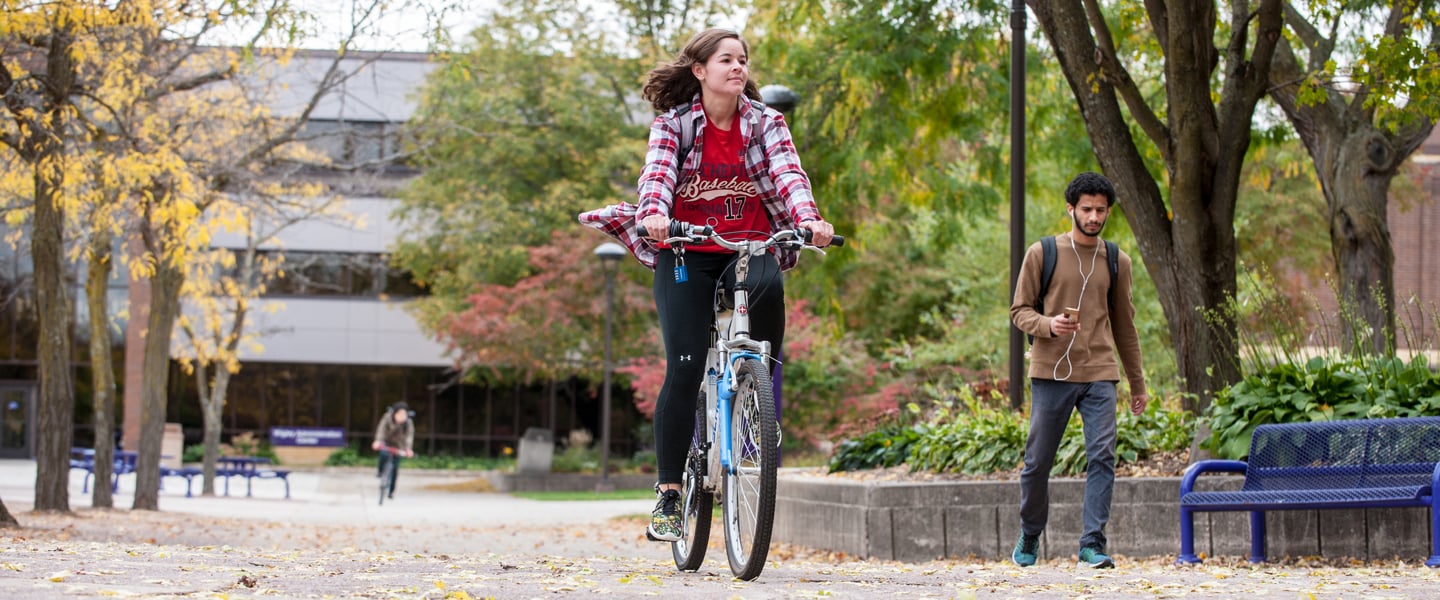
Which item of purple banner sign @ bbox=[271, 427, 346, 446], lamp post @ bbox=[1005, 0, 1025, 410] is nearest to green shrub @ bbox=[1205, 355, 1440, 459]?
lamp post @ bbox=[1005, 0, 1025, 410]

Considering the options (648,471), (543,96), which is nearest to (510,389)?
(648,471)

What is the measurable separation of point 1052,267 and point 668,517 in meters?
2.30

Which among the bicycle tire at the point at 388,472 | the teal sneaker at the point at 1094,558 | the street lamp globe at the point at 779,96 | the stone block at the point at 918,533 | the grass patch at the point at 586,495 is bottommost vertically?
the grass patch at the point at 586,495

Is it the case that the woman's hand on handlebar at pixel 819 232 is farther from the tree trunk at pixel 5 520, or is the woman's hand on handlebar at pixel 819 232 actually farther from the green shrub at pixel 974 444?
the tree trunk at pixel 5 520

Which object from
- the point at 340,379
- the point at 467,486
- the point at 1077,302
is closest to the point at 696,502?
the point at 1077,302

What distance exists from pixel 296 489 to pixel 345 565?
86.7ft

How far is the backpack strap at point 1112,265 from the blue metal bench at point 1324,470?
4.18ft

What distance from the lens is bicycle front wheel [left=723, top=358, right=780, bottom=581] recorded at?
4957mm

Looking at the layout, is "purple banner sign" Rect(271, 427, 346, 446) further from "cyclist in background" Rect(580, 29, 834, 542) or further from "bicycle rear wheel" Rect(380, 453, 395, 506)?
"cyclist in background" Rect(580, 29, 834, 542)

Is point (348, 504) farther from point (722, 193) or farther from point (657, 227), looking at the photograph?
point (657, 227)

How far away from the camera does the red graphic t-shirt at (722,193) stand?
220 inches

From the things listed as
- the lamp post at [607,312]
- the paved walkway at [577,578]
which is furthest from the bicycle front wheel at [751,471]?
the lamp post at [607,312]

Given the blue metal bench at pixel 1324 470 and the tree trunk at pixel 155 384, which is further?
the tree trunk at pixel 155 384

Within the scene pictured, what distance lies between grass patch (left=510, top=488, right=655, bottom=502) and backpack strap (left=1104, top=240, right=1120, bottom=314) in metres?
20.0
